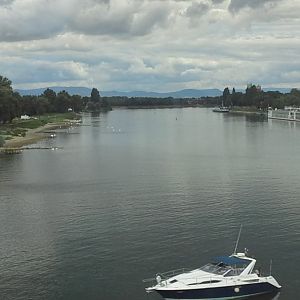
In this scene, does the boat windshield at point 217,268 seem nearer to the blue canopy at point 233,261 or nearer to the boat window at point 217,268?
the boat window at point 217,268

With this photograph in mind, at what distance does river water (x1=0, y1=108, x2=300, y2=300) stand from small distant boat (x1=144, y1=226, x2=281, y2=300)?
5.06 feet

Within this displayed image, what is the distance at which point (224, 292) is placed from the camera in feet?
123

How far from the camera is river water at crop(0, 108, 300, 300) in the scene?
42.4 metres

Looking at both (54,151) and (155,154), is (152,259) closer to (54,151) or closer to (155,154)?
(155,154)

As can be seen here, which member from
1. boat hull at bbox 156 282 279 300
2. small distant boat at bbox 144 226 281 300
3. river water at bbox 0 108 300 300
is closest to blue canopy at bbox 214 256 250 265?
small distant boat at bbox 144 226 281 300

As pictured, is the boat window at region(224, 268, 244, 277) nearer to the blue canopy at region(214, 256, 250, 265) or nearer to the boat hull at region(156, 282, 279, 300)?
the blue canopy at region(214, 256, 250, 265)

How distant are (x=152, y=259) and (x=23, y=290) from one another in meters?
10.9

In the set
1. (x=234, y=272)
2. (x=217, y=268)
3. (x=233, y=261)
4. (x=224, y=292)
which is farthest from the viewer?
(x=233, y=261)

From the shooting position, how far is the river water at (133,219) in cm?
4237

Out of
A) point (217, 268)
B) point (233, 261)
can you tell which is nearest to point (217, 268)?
point (217, 268)

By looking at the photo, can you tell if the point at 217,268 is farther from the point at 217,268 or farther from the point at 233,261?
the point at 233,261

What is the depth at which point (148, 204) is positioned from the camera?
6575cm

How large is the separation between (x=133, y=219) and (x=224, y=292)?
22.1m

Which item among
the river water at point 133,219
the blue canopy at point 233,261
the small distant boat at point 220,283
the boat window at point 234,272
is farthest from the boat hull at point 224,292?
the blue canopy at point 233,261
